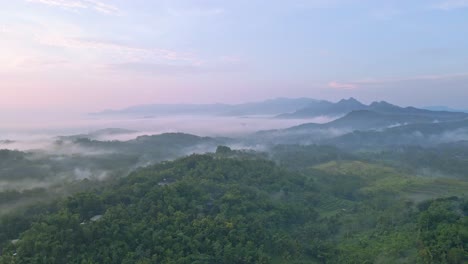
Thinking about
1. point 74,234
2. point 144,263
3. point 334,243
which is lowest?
point 334,243

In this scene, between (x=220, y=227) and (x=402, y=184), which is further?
(x=402, y=184)

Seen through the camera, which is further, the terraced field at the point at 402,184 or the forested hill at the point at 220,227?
the terraced field at the point at 402,184

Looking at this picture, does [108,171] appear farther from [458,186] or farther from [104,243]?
[458,186]

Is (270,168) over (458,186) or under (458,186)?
over

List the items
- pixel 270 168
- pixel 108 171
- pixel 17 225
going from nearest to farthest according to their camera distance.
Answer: pixel 17 225 → pixel 270 168 → pixel 108 171

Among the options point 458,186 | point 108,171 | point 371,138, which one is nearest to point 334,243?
point 458,186

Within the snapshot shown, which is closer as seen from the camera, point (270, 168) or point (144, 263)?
Result: point (144, 263)

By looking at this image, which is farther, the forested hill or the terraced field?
the terraced field

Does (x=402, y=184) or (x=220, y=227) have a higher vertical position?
(x=220, y=227)
